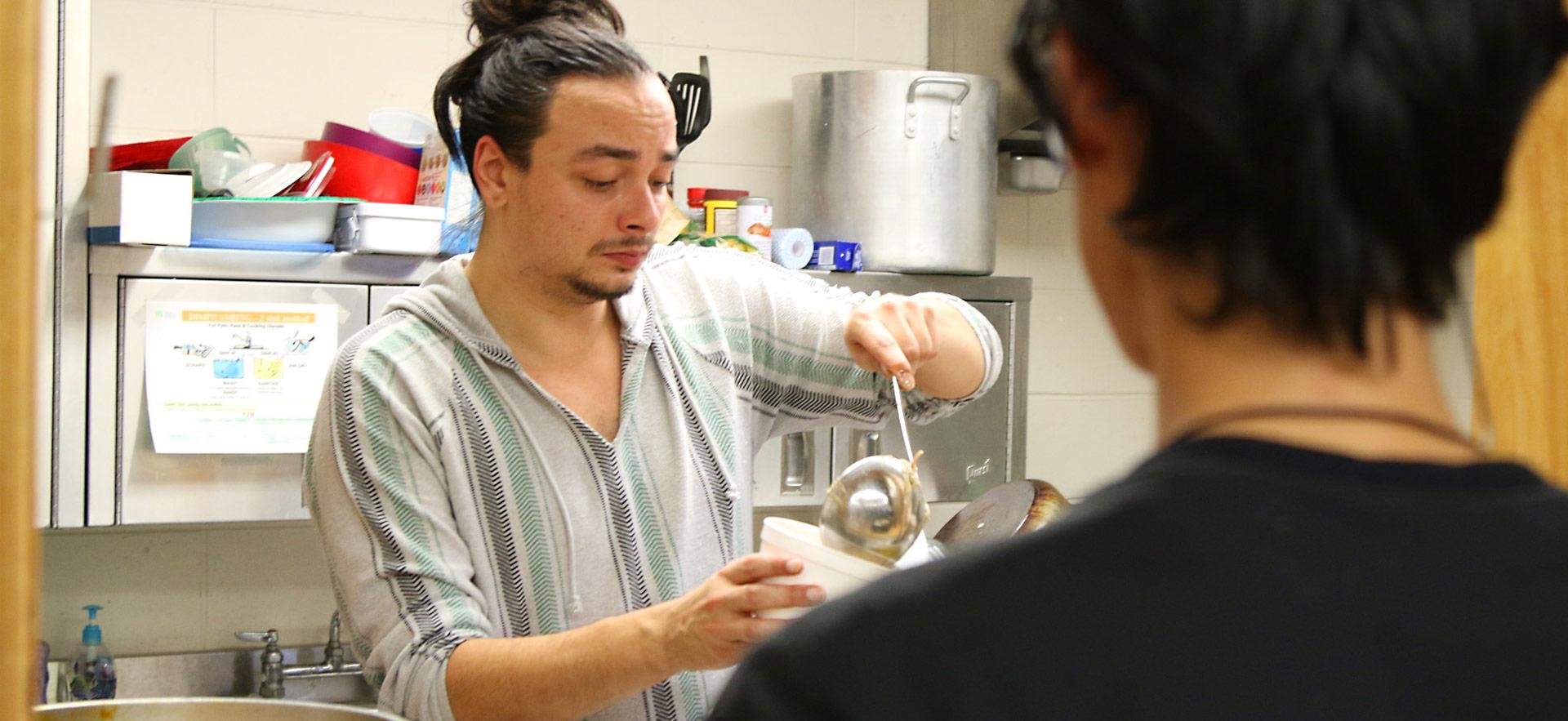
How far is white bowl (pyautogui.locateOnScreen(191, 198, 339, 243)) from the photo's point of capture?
2195 mm

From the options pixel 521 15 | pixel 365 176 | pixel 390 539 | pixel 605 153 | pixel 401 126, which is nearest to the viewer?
pixel 390 539

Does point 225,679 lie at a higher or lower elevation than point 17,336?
lower

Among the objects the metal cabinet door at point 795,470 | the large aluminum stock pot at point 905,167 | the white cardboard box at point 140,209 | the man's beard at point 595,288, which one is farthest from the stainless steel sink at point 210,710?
the large aluminum stock pot at point 905,167

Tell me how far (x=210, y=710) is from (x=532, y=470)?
432 millimetres

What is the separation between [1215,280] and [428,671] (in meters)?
1.09

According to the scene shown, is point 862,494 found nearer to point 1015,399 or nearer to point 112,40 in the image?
point 1015,399

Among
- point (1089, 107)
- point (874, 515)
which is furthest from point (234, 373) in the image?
point (1089, 107)

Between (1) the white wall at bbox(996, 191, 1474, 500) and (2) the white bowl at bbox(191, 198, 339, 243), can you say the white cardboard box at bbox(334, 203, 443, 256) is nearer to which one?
(2) the white bowl at bbox(191, 198, 339, 243)

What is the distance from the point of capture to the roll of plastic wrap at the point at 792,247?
2564 millimetres

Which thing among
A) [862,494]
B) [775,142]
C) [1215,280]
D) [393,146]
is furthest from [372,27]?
[1215,280]

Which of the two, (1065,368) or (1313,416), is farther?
(1065,368)

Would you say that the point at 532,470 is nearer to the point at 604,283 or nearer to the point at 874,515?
the point at 604,283

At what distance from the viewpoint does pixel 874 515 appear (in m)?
1.22

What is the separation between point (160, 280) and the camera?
7.05ft
